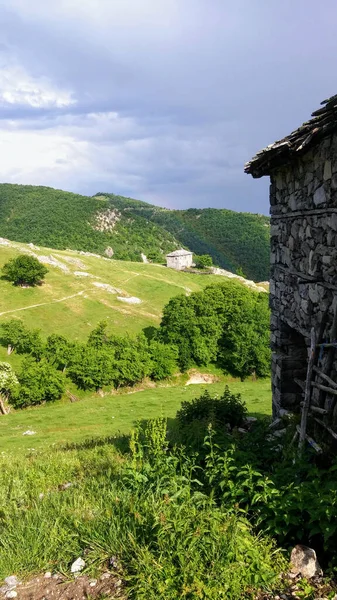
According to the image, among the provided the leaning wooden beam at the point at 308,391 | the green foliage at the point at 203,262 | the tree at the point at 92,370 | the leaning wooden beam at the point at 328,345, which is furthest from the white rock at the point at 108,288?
the leaning wooden beam at the point at 328,345

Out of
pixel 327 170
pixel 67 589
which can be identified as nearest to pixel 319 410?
pixel 327 170

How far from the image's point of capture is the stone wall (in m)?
7.00

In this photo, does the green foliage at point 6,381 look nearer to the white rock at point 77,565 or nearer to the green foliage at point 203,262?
the white rock at point 77,565

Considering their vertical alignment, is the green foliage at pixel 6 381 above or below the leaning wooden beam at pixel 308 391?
below

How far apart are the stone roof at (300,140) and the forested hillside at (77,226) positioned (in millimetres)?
117147

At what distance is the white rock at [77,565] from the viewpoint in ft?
15.8

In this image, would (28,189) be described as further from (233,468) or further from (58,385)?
(233,468)

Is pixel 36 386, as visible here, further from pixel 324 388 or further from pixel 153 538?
pixel 153 538

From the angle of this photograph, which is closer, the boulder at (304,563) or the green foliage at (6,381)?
the boulder at (304,563)

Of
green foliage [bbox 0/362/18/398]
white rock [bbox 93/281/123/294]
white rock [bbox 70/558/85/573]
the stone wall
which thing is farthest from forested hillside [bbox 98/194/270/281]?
white rock [bbox 70/558/85/573]

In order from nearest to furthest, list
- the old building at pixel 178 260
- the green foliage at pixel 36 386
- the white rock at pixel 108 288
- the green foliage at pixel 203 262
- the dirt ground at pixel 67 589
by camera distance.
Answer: the dirt ground at pixel 67 589 → the green foliage at pixel 36 386 → the white rock at pixel 108 288 → the old building at pixel 178 260 → the green foliage at pixel 203 262

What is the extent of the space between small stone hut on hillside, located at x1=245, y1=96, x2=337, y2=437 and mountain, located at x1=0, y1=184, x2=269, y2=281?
116 metres

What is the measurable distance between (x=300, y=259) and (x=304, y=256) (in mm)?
237

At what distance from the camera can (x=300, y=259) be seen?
8391 millimetres
